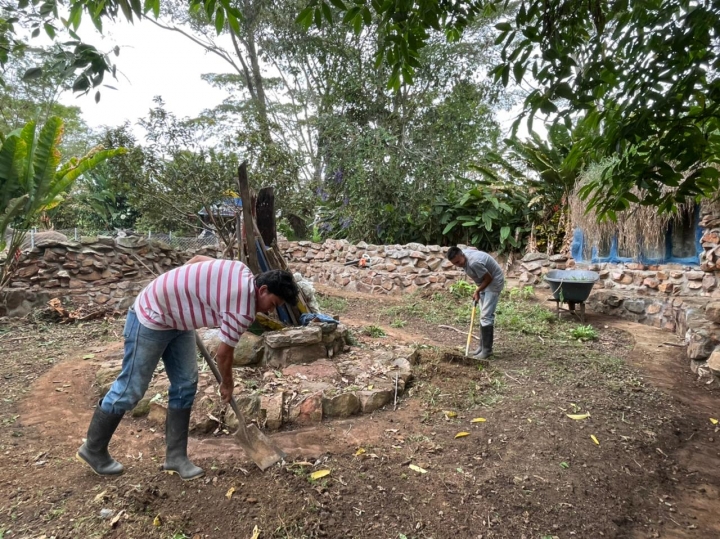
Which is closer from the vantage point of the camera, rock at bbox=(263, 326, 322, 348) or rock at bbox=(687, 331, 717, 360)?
rock at bbox=(263, 326, 322, 348)

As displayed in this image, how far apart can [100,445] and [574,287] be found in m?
6.40

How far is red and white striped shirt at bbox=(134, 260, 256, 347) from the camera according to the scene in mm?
2342

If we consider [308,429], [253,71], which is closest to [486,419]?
[308,429]

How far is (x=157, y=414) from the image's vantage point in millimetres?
3486

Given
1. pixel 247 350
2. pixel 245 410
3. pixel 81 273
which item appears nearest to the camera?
pixel 245 410

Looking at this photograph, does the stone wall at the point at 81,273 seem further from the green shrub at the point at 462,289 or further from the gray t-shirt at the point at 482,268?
the green shrub at the point at 462,289

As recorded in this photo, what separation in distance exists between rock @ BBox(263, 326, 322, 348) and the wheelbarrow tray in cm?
431

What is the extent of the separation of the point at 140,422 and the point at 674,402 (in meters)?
4.70

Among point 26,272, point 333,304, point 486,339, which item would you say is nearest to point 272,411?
point 486,339

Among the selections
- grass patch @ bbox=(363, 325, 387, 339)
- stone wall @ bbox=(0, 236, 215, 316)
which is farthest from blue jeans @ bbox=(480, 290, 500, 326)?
stone wall @ bbox=(0, 236, 215, 316)

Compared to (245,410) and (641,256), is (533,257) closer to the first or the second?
(641,256)

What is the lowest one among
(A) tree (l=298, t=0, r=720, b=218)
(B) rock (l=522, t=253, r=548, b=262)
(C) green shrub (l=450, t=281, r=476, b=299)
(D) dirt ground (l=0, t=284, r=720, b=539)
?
(D) dirt ground (l=0, t=284, r=720, b=539)

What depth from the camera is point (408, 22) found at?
2.19 metres

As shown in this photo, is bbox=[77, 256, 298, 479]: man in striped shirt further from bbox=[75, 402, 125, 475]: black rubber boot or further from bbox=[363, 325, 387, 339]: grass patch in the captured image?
bbox=[363, 325, 387, 339]: grass patch
